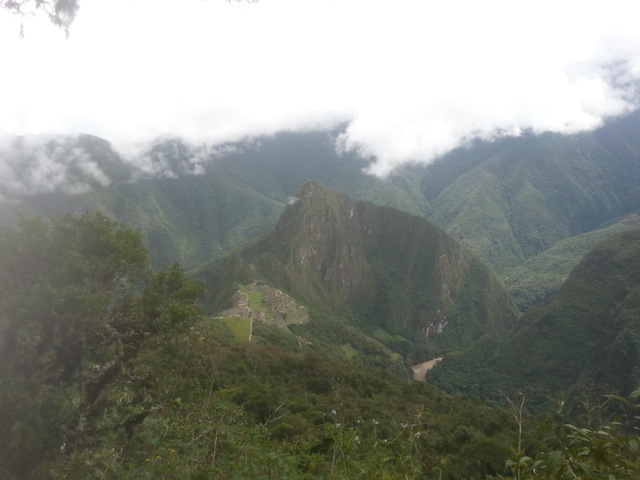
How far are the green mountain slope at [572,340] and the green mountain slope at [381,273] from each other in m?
24.1

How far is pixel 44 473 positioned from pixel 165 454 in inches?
342

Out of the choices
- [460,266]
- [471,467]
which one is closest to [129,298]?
[471,467]

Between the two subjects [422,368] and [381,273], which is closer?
[422,368]

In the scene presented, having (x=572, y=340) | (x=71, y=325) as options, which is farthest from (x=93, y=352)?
(x=572, y=340)

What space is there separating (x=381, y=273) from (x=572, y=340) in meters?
65.1

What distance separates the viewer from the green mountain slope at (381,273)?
125875 mm

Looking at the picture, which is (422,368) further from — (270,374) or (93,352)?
(93,352)

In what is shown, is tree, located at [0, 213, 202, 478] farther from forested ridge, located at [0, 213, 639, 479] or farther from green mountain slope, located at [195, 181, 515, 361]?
green mountain slope, located at [195, 181, 515, 361]

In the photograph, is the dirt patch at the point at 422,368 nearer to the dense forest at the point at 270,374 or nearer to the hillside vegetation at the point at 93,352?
the dense forest at the point at 270,374

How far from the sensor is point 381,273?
152000 mm

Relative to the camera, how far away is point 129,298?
19016 millimetres

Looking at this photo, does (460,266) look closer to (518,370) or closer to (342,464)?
(518,370)

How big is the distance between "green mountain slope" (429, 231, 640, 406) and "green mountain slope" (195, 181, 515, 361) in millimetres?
24126

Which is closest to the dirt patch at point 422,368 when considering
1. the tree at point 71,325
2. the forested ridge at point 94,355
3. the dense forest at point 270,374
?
the dense forest at point 270,374
